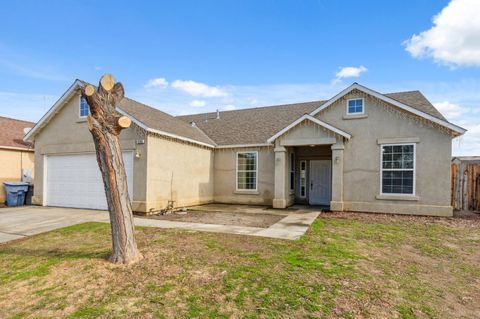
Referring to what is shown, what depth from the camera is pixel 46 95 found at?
22.5m

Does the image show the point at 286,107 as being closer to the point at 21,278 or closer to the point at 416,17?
the point at 416,17

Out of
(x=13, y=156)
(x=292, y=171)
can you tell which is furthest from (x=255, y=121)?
(x=13, y=156)

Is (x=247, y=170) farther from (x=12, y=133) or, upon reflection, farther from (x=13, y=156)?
(x=12, y=133)

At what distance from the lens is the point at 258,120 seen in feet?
55.6

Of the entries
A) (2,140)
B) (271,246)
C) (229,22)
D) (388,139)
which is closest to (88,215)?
(271,246)

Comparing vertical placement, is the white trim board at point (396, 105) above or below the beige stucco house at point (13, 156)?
above

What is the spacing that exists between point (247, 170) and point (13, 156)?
14.2 metres

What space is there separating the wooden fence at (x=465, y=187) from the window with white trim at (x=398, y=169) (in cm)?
313

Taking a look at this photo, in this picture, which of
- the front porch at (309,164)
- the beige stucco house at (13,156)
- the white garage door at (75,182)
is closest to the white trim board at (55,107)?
the white garage door at (75,182)

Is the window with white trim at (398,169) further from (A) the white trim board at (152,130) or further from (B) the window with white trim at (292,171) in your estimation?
(A) the white trim board at (152,130)

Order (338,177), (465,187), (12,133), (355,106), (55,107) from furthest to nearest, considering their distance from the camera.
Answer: (12,133) → (55,107) → (465,187) → (355,106) → (338,177)

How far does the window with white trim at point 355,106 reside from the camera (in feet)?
38.4

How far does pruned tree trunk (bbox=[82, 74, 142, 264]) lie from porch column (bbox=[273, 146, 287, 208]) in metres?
8.31

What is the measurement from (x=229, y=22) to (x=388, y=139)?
32.1 ft
